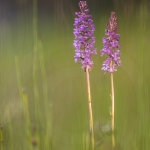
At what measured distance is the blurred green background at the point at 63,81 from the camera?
39.6 inches

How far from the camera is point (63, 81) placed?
104 cm

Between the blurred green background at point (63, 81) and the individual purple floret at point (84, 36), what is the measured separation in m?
0.02

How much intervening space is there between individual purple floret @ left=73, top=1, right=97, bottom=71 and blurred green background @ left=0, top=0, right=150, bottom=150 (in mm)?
23

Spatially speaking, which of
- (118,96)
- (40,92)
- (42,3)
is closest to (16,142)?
(40,92)

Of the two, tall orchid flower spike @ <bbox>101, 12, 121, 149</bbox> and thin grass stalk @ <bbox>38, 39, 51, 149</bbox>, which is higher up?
tall orchid flower spike @ <bbox>101, 12, 121, 149</bbox>

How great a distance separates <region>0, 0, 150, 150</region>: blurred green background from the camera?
1.00 meters

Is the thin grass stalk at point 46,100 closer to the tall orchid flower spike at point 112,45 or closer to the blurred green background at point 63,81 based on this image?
the blurred green background at point 63,81

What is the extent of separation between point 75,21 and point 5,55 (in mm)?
302

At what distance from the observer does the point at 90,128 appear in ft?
3.44

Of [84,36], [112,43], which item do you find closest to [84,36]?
[84,36]

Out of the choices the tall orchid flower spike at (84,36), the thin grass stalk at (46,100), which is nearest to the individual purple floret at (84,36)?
the tall orchid flower spike at (84,36)

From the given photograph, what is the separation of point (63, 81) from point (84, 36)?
0.19m

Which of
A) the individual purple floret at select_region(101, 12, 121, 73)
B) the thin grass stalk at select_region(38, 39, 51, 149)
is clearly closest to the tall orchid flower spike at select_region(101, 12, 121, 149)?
the individual purple floret at select_region(101, 12, 121, 73)

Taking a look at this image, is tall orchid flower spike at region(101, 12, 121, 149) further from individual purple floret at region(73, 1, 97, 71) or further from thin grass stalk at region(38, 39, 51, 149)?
thin grass stalk at region(38, 39, 51, 149)
